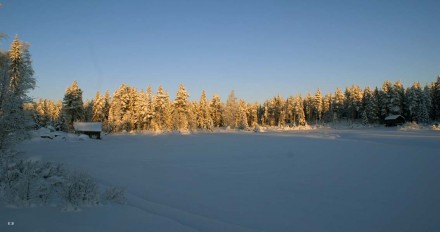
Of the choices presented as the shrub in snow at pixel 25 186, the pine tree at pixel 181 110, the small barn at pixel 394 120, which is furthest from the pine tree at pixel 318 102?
the shrub in snow at pixel 25 186

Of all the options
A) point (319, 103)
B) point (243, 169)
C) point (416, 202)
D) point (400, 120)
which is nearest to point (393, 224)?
point (416, 202)

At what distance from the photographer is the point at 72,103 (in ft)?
200

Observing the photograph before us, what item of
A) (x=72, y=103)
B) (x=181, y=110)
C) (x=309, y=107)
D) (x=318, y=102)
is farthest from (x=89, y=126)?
(x=309, y=107)

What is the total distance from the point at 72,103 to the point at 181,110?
24.6 meters

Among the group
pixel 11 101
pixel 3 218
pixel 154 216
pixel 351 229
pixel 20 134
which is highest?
pixel 11 101

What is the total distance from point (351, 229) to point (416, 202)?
346 centimetres

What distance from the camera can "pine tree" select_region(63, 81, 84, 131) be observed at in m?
60.7

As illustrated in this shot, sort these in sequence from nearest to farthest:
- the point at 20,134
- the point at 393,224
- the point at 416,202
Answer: the point at 393,224, the point at 416,202, the point at 20,134

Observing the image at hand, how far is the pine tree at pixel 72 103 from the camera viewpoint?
60688mm

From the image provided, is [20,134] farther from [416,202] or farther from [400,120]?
[400,120]

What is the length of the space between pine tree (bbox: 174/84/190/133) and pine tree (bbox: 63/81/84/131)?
72.0 feet

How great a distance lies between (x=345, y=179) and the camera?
1239 centimetres

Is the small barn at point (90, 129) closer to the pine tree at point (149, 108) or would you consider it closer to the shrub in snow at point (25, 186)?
the pine tree at point (149, 108)

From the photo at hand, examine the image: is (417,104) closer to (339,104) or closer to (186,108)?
(339,104)
